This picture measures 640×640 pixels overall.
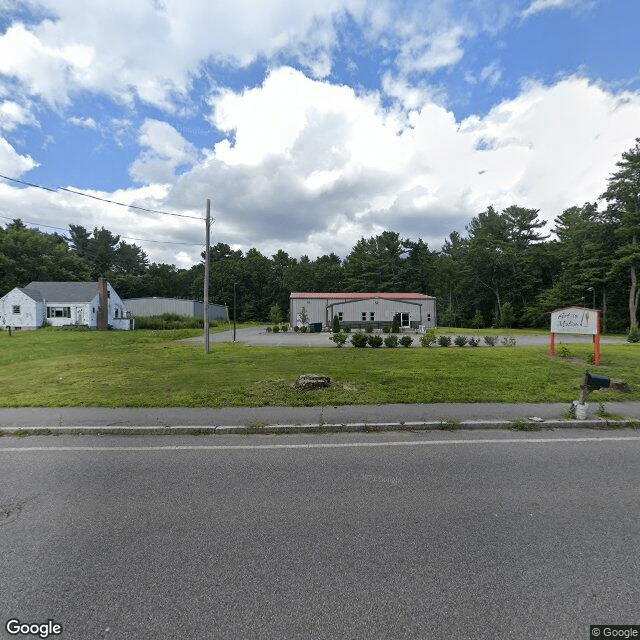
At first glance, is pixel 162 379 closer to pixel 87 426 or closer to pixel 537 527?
pixel 87 426

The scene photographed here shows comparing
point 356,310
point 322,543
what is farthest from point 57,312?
point 322,543

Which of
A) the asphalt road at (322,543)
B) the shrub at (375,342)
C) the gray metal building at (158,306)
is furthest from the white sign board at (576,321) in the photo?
the gray metal building at (158,306)

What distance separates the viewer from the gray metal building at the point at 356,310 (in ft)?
133

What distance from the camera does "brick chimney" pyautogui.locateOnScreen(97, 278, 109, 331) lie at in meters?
40.8

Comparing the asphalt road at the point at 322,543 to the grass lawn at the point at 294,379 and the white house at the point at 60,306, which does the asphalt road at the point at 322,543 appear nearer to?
the grass lawn at the point at 294,379

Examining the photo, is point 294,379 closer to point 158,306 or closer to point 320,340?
point 320,340

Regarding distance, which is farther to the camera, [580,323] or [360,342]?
[360,342]

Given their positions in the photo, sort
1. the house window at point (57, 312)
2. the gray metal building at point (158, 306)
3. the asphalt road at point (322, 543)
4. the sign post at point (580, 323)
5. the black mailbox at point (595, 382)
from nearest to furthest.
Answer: the asphalt road at point (322, 543), the black mailbox at point (595, 382), the sign post at point (580, 323), the house window at point (57, 312), the gray metal building at point (158, 306)

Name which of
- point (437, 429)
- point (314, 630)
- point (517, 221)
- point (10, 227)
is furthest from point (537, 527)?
point (10, 227)

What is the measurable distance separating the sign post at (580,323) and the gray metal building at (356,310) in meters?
26.9

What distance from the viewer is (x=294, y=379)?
9.36m

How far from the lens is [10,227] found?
61438mm

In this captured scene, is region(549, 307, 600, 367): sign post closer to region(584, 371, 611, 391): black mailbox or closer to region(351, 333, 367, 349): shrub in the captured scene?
region(584, 371, 611, 391): black mailbox

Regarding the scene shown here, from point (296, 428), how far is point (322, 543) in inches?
119
